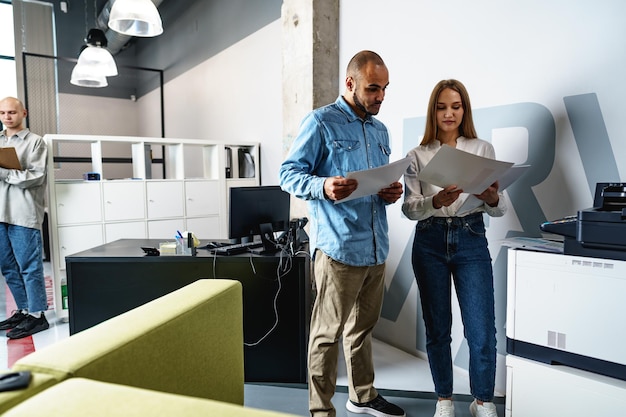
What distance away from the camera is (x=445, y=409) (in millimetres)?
2014

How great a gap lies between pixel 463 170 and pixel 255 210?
120cm

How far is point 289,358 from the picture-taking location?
247 centimetres

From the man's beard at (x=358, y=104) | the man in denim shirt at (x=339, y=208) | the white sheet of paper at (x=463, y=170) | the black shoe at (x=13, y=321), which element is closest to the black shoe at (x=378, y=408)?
the man in denim shirt at (x=339, y=208)

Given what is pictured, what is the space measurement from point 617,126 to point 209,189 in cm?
354

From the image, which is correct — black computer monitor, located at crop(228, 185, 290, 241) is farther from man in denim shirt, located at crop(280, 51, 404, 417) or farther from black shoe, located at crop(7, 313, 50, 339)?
black shoe, located at crop(7, 313, 50, 339)

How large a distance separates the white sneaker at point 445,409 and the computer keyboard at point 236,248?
1274 mm

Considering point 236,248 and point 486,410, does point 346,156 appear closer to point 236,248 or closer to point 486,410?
point 236,248

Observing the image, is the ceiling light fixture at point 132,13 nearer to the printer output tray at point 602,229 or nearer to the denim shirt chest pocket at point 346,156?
the denim shirt chest pocket at point 346,156

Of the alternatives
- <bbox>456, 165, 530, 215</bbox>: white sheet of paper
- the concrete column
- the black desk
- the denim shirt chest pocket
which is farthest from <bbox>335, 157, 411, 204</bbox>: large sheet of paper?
the concrete column

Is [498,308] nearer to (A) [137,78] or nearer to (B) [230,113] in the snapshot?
(B) [230,113]

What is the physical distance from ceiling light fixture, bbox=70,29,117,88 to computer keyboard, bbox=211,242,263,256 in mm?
3081

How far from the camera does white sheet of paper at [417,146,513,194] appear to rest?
1.54 meters

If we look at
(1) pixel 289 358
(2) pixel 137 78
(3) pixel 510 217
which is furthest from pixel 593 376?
(2) pixel 137 78

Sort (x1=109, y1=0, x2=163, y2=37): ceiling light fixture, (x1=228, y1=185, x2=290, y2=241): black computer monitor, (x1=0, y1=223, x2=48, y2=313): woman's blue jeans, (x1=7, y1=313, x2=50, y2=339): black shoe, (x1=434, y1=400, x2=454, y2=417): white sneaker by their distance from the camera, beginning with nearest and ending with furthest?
(x1=434, y1=400, x2=454, y2=417): white sneaker
(x1=228, y1=185, x2=290, y2=241): black computer monitor
(x1=109, y1=0, x2=163, y2=37): ceiling light fixture
(x1=7, y1=313, x2=50, y2=339): black shoe
(x1=0, y1=223, x2=48, y2=313): woman's blue jeans
